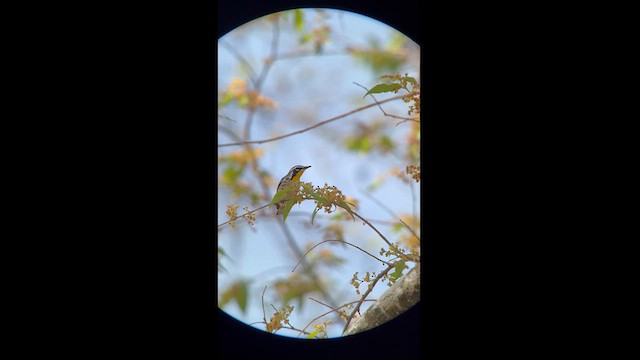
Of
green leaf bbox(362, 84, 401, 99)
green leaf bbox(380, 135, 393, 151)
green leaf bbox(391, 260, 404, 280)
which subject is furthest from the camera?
green leaf bbox(380, 135, 393, 151)

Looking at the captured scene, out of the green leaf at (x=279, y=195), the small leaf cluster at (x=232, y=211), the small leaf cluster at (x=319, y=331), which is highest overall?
the green leaf at (x=279, y=195)

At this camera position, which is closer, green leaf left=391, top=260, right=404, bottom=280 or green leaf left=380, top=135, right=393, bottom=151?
green leaf left=391, top=260, right=404, bottom=280

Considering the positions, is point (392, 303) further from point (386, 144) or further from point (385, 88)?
point (386, 144)

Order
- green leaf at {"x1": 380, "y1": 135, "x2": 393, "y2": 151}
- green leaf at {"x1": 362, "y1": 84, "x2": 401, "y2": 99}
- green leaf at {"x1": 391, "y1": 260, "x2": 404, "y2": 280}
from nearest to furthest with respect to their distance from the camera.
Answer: green leaf at {"x1": 362, "y1": 84, "x2": 401, "y2": 99}
green leaf at {"x1": 391, "y1": 260, "x2": 404, "y2": 280}
green leaf at {"x1": 380, "y1": 135, "x2": 393, "y2": 151}

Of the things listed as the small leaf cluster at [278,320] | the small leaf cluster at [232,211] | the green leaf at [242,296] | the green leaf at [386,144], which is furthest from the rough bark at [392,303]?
the green leaf at [386,144]

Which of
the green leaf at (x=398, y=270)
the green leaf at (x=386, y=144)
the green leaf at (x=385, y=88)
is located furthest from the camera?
the green leaf at (x=386, y=144)

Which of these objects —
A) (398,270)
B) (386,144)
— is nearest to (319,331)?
(398,270)

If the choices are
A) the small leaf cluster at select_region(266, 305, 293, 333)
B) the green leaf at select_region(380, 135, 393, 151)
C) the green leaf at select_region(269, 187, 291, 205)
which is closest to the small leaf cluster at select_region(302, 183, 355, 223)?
the green leaf at select_region(269, 187, 291, 205)

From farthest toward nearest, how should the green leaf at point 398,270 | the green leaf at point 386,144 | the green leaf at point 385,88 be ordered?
the green leaf at point 386,144 → the green leaf at point 398,270 → the green leaf at point 385,88

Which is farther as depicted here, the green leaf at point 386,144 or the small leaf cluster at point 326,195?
the green leaf at point 386,144

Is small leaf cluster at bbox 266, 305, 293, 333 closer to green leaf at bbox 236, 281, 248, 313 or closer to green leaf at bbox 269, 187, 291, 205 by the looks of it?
green leaf at bbox 236, 281, 248, 313

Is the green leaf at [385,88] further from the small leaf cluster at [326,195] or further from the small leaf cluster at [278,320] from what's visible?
the small leaf cluster at [278,320]
